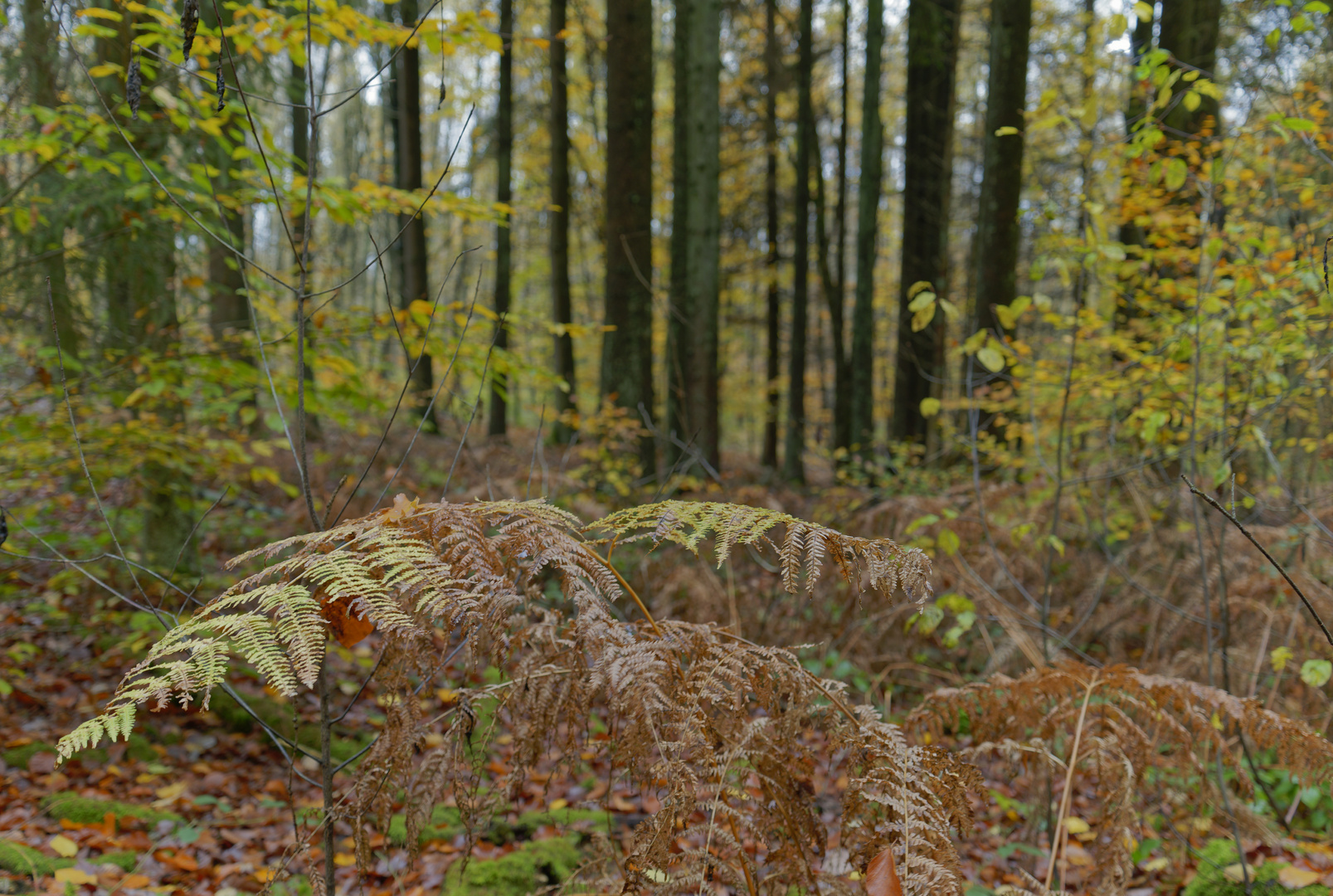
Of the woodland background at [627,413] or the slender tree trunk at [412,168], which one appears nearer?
the woodland background at [627,413]

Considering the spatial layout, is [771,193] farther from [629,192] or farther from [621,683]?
[621,683]

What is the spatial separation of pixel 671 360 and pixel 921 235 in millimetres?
4965

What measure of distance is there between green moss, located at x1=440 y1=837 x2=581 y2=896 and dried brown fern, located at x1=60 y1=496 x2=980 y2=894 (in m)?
1.21

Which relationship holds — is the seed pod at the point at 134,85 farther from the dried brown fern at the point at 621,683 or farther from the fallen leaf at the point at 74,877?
the fallen leaf at the point at 74,877

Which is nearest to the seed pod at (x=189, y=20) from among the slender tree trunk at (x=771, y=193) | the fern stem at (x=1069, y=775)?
the fern stem at (x=1069, y=775)

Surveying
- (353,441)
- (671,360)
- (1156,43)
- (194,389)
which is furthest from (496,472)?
(1156,43)

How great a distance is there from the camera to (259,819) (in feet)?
10.4

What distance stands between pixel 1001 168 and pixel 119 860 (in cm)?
753

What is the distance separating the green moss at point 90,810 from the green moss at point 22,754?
46 centimetres

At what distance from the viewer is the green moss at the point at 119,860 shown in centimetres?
264

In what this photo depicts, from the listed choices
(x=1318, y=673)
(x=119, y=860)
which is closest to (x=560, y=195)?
(x=119, y=860)

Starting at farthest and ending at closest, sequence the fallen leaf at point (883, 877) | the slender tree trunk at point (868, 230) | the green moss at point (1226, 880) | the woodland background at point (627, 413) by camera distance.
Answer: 1. the slender tree trunk at point (868, 230)
2. the woodland background at point (627, 413)
3. the green moss at point (1226, 880)
4. the fallen leaf at point (883, 877)

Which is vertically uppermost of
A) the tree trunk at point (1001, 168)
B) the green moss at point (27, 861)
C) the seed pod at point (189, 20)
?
the tree trunk at point (1001, 168)

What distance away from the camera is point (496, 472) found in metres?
8.02
